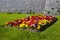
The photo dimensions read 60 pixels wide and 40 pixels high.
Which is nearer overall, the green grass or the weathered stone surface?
the green grass

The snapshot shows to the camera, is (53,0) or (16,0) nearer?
(53,0)

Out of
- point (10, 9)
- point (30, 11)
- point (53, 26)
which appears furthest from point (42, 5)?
point (53, 26)

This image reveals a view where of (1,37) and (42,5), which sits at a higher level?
(1,37)

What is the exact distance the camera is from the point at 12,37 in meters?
8.08

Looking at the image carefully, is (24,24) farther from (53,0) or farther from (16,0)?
(16,0)

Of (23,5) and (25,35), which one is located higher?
(25,35)

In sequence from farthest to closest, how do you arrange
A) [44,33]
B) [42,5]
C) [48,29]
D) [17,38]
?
[42,5]
[48,29]
[44,33]
[17,38]

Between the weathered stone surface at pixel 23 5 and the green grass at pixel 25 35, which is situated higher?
the green grass at pixel 25 35

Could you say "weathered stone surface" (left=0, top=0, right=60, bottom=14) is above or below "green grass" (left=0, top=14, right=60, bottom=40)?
below

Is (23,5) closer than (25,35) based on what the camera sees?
No

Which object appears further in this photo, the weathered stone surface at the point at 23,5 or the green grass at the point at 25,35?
the weathered stone surface at the point at 23,5

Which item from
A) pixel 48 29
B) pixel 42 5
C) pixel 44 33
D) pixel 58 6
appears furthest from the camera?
pixel 42 5

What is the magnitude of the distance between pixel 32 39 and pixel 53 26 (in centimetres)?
229

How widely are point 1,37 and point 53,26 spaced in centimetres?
288
